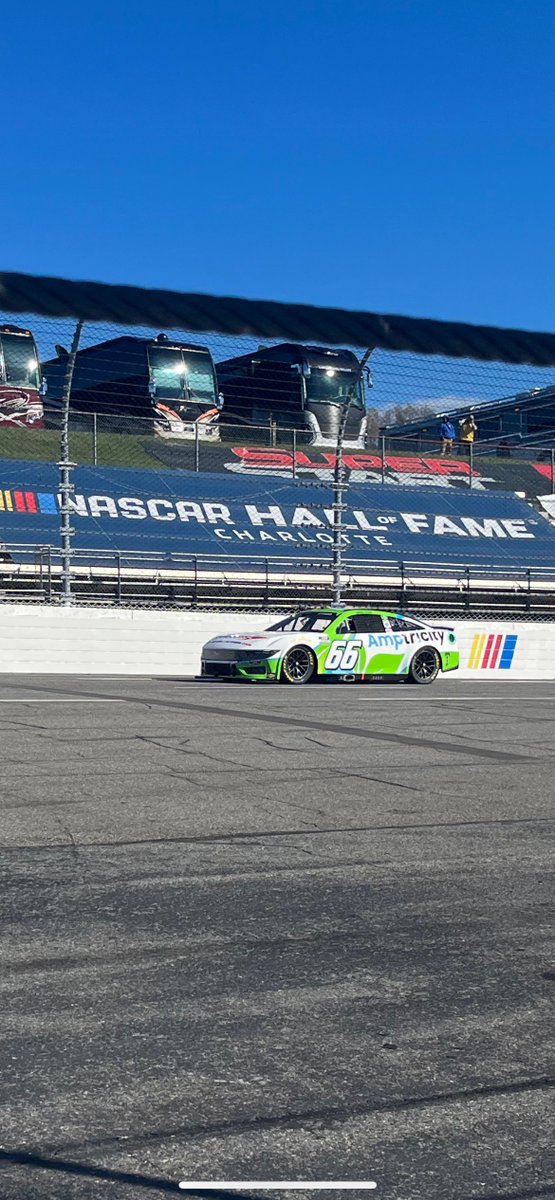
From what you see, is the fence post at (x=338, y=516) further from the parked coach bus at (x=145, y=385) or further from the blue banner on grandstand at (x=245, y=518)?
the blue banner on grandstand at (x=245, y=518)

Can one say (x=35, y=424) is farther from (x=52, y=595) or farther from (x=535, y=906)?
(x=535, y=906)

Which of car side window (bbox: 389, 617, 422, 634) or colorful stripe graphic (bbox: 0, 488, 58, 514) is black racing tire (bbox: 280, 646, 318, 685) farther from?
colorful stripe graphic (bbox: 0, 488, 58, 514)

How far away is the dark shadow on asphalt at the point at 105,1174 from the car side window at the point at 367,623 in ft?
A: 56.1

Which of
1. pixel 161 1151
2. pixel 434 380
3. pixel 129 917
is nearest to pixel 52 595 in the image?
pixel 434 380

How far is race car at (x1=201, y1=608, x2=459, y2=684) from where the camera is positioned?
1888 cm

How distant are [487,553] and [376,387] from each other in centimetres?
1420

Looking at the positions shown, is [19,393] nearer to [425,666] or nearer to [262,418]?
[262,418]

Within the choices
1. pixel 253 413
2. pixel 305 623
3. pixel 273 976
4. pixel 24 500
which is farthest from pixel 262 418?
pixel 273 976

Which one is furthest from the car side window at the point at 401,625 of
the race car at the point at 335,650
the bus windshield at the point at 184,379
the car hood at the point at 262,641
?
the bus windshield at the point at 184,379

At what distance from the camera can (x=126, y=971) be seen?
13.3ft

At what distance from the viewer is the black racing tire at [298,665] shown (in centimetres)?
1894

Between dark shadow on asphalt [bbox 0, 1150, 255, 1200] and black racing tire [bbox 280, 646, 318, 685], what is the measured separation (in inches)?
639

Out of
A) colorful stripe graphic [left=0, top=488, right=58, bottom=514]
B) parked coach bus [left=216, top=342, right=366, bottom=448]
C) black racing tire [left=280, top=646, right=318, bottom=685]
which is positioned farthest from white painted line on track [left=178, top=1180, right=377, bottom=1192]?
colorful stripe graphic [left=0, top=488, right=58, bottom=514]

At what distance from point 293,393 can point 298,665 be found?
8.39 metres
